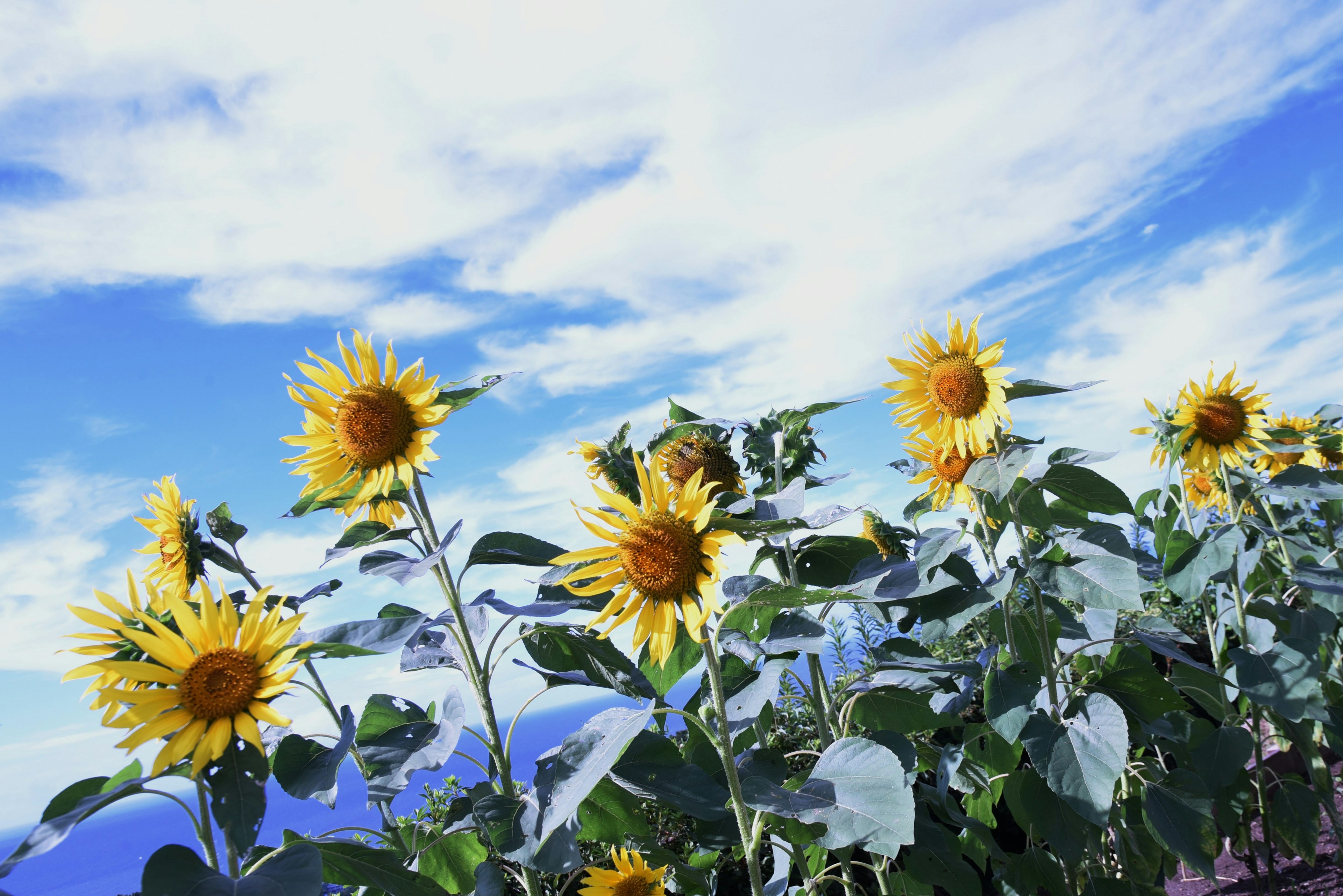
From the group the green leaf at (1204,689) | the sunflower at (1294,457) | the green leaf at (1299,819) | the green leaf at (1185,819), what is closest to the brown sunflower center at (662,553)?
the green leaf at (1185,819)

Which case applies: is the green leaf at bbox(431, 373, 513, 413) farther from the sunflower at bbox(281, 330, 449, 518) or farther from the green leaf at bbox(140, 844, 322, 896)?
the green leaf at bbox(140, 844, 322, 896)

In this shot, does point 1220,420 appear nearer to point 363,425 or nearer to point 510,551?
point 510,551

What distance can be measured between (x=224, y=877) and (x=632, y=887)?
119 centimetres

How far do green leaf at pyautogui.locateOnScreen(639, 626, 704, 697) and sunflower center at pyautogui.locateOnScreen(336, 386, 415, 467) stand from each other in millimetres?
701

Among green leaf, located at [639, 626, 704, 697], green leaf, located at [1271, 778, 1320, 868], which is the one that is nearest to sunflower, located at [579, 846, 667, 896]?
green leaf, located at [639, 626, 704, 697]

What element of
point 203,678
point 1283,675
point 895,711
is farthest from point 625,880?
point 1283,675

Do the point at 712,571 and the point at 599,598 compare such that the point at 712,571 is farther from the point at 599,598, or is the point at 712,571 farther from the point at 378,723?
the point at 378,723

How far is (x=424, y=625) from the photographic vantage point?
1.66 meters

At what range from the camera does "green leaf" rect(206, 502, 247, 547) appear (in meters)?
2.09

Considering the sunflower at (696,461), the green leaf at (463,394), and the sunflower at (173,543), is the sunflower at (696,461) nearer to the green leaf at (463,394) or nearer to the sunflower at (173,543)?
the green leaf at (463,394)

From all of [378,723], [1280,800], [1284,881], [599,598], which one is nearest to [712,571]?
[599,598]

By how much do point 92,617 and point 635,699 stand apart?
3.37 ft

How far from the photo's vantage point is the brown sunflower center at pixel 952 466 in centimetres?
265

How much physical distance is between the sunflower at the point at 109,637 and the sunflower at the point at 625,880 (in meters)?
1.25
